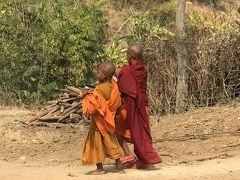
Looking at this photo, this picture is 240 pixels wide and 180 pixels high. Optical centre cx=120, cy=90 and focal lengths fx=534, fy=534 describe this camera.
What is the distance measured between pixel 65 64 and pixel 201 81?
4.84 m

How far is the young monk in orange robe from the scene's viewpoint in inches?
261

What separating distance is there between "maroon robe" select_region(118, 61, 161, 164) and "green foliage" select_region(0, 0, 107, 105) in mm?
7610

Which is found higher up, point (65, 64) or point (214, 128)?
point (65, 64)

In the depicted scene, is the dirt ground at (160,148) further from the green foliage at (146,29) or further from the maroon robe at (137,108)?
the green foliage at (146,29)

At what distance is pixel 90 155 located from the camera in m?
6.71

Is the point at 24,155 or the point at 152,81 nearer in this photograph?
the point at 24,155

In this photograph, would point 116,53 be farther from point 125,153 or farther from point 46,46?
point 125,153

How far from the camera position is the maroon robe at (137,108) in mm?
6938

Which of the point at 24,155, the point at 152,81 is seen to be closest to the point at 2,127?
the point at 24,155

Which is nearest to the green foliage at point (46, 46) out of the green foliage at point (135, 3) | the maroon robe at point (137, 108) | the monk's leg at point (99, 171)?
the maroon robe at point (137, 108)

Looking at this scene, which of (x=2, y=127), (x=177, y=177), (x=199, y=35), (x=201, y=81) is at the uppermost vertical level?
(x=199, y=35)

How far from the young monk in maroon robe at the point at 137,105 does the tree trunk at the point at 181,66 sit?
4398 mm

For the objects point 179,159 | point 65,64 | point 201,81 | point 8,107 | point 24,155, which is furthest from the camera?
point 65,64

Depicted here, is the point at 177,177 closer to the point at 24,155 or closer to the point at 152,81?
the point at 24,155
